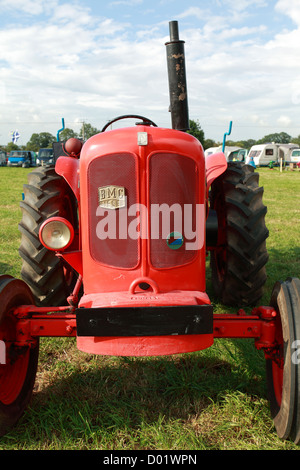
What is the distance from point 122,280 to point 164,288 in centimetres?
26

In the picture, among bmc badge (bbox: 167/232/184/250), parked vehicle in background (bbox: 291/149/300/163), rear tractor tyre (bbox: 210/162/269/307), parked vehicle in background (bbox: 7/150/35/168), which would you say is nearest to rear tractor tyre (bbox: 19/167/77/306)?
bmc badge (bbox: 167/232/184/250)

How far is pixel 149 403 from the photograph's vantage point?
2.54 metres

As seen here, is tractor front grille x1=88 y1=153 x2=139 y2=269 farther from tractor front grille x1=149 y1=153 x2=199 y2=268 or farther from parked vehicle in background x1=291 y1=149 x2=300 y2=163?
parked vehicle in background x1=291 y1=149 x2=300 y2=163

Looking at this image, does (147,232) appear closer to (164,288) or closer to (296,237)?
(164,288)

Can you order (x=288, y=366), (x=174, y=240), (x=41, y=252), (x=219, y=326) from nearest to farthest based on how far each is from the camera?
1. (x=288, y=366)
2. (x=219, y=326)
3. (x=174, y=240)
4. (x=41, y=252)

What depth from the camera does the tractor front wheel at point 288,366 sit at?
2.06 meters

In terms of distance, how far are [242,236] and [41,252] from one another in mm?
1590

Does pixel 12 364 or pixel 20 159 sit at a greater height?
pixel 20 159

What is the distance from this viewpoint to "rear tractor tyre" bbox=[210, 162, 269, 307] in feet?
10.9

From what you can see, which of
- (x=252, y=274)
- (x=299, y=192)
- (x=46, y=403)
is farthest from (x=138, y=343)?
(x=299, y=192)

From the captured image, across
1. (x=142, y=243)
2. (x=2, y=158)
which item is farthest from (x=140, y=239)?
(x=2, y=158)

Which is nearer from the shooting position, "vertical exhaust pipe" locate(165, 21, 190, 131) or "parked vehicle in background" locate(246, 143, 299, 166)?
"vertical exhaust pipe" locate(165, 21, 190, 131)

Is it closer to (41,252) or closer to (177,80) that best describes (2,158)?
(177,80)

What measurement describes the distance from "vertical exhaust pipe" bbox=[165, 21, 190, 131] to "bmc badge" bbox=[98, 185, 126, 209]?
1727 mm
